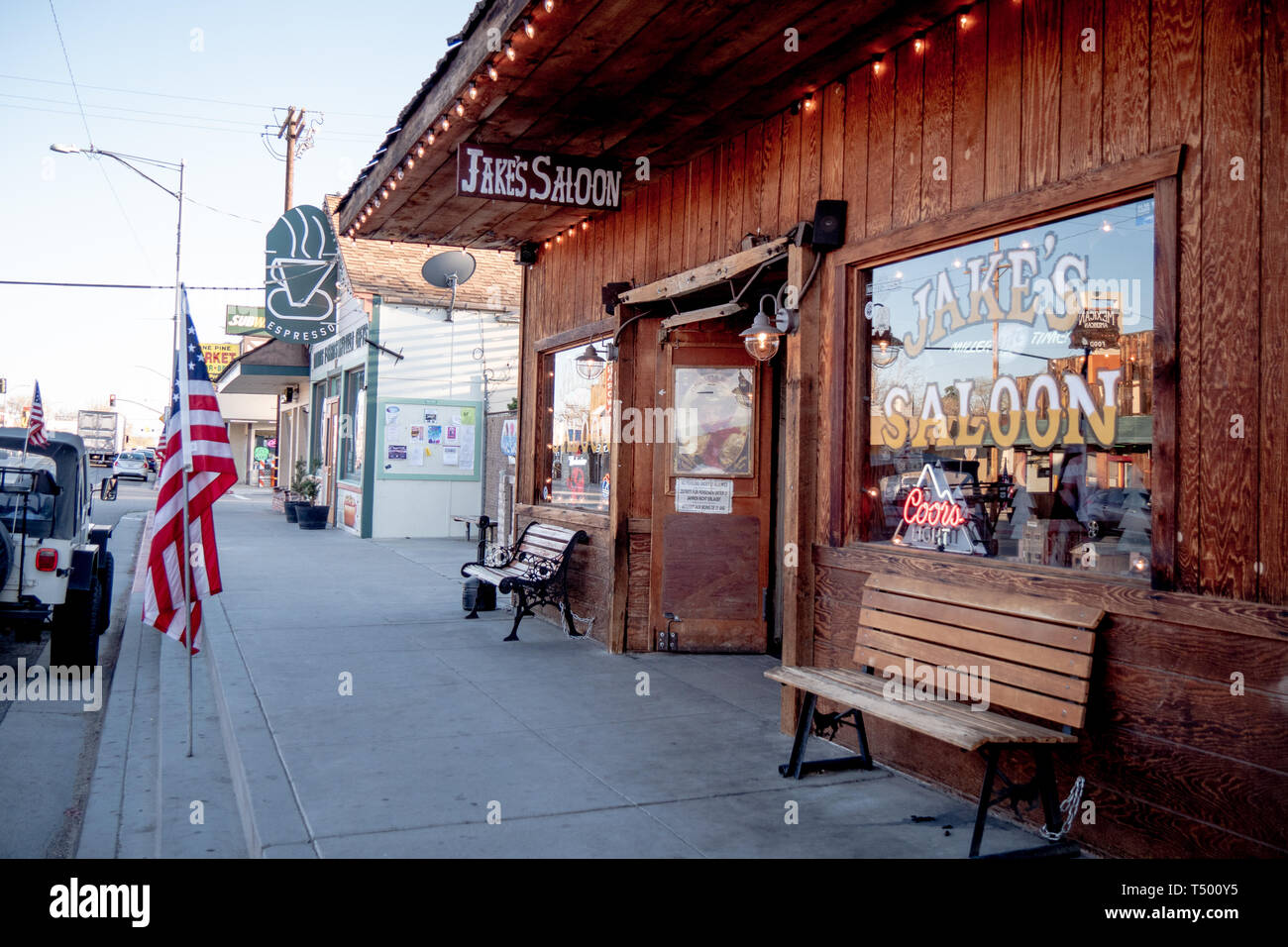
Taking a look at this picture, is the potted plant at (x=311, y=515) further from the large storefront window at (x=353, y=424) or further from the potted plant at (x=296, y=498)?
the large storefront window at (x=353, y=424)

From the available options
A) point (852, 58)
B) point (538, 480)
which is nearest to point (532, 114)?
point (852, 58)

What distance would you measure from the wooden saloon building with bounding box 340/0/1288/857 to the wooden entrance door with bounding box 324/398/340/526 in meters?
13.1

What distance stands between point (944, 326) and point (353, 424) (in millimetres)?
16374

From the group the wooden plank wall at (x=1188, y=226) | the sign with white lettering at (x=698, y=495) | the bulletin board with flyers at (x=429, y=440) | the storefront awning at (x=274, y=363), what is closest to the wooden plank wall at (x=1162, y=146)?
the wooden plank wall at (x=1188, y=226)

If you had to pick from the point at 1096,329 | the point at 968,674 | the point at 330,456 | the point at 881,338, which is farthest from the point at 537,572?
the point at 330,456

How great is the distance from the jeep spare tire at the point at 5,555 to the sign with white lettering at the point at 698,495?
4675mm

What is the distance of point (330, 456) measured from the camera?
2180 cm

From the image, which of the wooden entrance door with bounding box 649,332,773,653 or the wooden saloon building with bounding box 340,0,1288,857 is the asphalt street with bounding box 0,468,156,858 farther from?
the wooden entrance door with bounding box 649,332,773,653

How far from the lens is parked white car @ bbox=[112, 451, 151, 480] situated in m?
40.8

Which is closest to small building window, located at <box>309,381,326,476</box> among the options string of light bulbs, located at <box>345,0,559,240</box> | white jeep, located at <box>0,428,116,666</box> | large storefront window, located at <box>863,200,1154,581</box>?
string of light bulbs, located at <box>345,0,559,240</box>

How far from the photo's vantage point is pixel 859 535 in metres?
5.45

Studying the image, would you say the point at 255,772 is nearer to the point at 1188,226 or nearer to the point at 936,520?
the point at 936,520

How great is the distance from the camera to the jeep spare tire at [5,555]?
664cm
